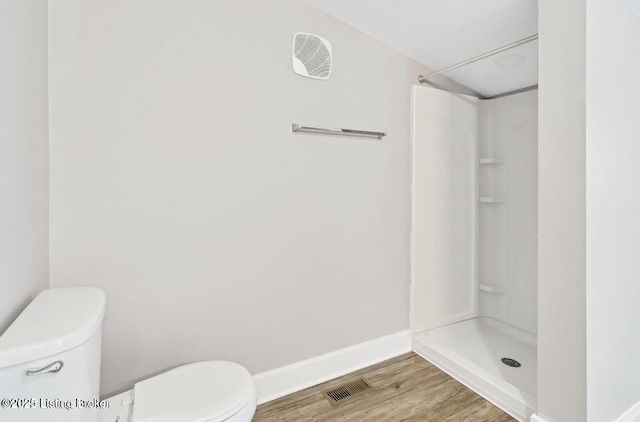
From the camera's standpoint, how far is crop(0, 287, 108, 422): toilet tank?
2.38ft

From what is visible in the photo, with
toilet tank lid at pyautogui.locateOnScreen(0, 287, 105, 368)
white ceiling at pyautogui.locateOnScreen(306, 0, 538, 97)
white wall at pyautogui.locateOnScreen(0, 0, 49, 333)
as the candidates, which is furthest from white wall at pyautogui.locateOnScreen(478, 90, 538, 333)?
white wall at pyautogui.locateOnScreen(0, 0, 49, 333)

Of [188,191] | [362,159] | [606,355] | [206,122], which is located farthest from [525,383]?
[206,122]

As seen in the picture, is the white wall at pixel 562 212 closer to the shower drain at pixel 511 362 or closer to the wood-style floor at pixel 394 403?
the wood-style floor at pixel 394 403

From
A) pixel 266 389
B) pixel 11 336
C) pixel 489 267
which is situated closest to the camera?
pixel 11 336

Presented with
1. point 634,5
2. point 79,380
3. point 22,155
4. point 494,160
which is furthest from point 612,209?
point 22,155

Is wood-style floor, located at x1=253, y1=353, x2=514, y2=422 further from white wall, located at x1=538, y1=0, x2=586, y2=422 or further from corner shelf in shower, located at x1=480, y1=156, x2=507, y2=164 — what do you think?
corner shelf in shower, located at x1=480, y1=156, x2=507, y2=164

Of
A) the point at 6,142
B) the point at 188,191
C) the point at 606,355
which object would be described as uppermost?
the point at 6,142

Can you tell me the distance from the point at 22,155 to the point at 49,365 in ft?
2.16

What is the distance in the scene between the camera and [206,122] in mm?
1512

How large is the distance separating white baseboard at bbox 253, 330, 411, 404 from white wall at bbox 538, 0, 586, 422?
857 millimetres

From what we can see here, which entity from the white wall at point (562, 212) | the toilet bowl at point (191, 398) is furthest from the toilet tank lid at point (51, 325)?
the white wall at point (562, 212)

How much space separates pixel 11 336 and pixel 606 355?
2.15 m

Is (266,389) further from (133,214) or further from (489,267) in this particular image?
(489,267)

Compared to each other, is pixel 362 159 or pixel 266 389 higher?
pixel 362 159
